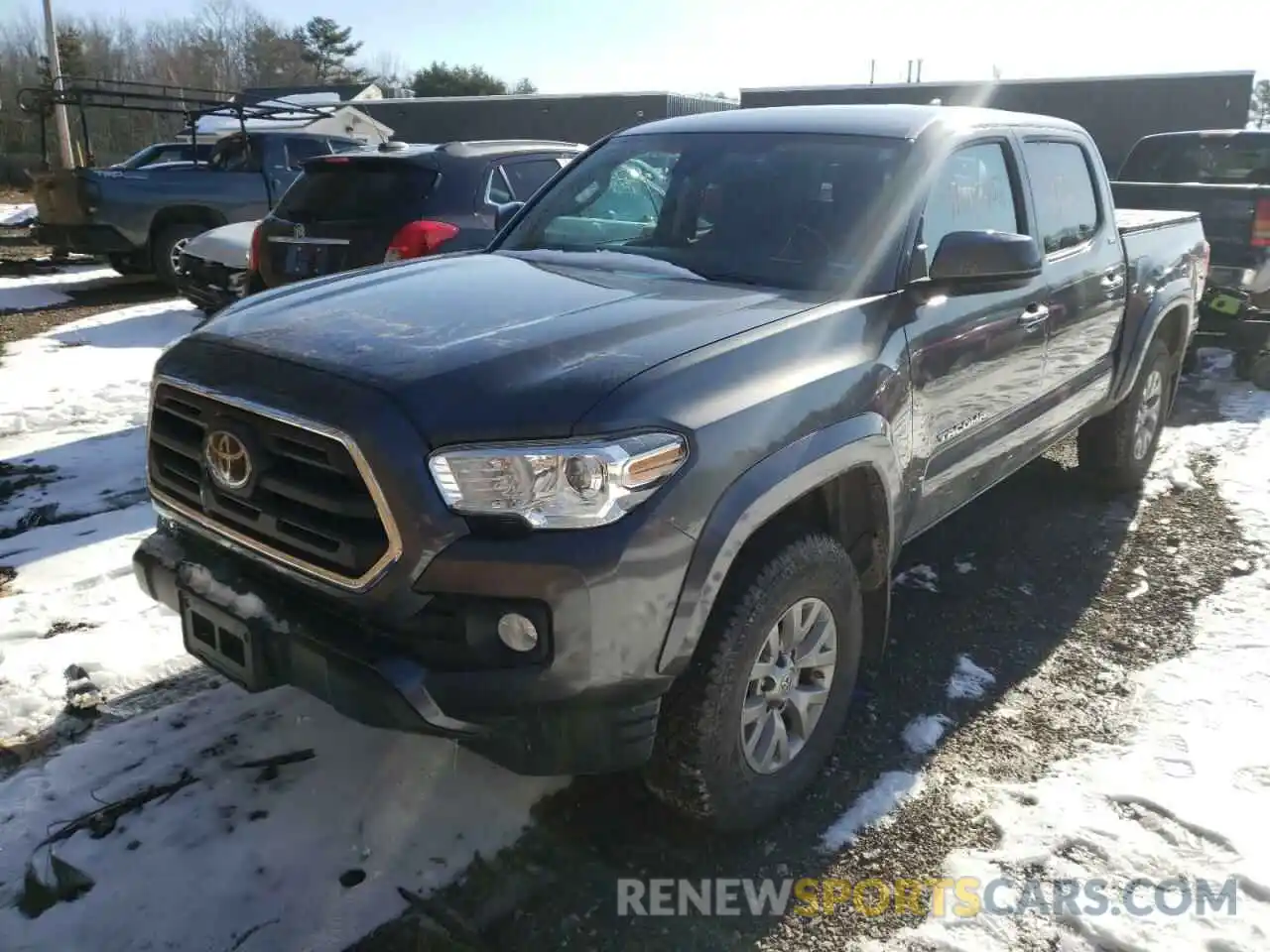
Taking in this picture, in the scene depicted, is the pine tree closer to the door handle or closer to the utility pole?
the utility pole

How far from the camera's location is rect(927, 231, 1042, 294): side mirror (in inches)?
119

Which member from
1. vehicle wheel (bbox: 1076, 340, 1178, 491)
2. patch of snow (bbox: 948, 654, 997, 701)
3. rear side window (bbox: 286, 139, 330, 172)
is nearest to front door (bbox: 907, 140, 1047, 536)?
patch of snow (bbox: 948, 654, 997, 701)

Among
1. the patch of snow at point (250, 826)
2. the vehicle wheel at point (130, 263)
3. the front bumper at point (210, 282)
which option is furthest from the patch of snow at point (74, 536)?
the vehicle wheel at point (130, 263)

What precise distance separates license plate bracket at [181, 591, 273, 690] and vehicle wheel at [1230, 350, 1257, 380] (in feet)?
26.9

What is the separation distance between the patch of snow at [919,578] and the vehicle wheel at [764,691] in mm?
1492

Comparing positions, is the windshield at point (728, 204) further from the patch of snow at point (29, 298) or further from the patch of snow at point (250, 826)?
the patch of snow at point (29, 298)

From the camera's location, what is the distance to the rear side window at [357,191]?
636cm

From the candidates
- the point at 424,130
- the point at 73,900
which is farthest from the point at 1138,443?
the point at 424,130

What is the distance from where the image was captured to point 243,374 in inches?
96.5

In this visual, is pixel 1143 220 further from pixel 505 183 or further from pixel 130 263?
pixel 130 263

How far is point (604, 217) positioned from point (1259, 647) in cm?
302

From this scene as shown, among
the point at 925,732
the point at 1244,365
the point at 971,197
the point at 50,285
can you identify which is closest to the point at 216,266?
the point at 50,285

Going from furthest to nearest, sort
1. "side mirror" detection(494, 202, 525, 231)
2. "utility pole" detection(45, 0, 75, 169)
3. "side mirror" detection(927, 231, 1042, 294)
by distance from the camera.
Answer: "utility pole" detection(45, 0, 75, 169) < "side mirror" detection(494, 202, 525, 231) < "side mirror" detection(927, 231, 1042, 294)

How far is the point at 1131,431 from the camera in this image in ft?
17.1
